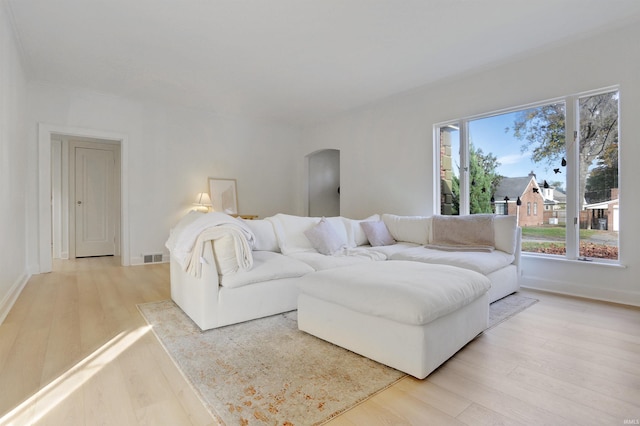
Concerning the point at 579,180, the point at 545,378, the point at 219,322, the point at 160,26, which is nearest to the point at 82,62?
the point at 160,26

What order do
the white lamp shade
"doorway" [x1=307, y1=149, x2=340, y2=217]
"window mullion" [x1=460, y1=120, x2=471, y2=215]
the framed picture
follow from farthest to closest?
"doorway" [x1=307, y1=149, x2=340, y2=217] < the framed picture < the white lamp shade < "window mullion" [x1=460, y1=120, x2=471, y2=215]

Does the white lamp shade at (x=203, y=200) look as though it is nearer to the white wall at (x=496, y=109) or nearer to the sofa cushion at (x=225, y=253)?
the white wall at (x=496, y=109)

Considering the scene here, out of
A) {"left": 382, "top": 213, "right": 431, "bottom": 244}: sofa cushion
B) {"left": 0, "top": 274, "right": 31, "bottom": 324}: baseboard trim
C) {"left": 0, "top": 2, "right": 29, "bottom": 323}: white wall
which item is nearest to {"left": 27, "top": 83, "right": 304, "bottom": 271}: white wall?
{"left": 0, "top": 2, "right": 29, "bottom": 323}: white wall

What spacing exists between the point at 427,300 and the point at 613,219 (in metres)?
2.80

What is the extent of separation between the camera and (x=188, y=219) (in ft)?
9.63

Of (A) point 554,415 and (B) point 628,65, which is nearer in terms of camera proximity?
(A) point 554,415

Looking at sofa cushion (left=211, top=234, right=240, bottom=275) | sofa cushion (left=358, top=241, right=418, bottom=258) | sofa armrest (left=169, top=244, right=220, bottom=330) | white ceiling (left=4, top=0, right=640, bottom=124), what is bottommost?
sofa armrest (left=169, top=244, right=220, bottom=330)

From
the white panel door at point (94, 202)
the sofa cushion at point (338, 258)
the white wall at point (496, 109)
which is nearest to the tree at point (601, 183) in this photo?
the white wall at point (496, 109)

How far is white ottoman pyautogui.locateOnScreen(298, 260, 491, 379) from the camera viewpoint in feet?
5.52

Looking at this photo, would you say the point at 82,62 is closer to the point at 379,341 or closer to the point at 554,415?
the point at 379,341

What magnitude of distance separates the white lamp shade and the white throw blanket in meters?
2.97

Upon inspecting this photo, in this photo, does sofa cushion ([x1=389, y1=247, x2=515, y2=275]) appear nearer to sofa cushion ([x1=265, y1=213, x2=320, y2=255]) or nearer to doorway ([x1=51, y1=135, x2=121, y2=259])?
sofa cushion ([x1=265, y1=213, x2=320, y2=255])

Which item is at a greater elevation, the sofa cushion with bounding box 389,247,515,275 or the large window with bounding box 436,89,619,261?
the large window with bounding box 436,89,619,261

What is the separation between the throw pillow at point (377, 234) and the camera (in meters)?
4.02
